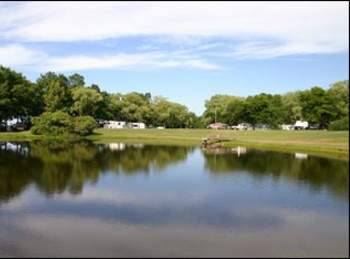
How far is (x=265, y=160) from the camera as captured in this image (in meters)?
43.5

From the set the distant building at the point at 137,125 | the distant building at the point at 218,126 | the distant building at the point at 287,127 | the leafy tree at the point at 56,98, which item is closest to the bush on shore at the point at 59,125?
the leafy tree at the point at 56,98

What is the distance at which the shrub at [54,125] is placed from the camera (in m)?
87.1

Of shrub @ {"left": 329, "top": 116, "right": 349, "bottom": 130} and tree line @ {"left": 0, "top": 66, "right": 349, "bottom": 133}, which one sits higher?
tree line @ {"left": 0, "top": 66, "right": 349, "bottom": 133}

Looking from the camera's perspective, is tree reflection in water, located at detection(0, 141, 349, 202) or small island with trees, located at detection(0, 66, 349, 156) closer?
tree reflection in water, located at detection(0, 141, 349, 202)

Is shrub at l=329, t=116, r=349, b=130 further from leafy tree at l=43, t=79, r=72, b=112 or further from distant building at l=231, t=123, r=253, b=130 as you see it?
distant building at l=231, t=123, r=253, b=130

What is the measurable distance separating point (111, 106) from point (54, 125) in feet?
126

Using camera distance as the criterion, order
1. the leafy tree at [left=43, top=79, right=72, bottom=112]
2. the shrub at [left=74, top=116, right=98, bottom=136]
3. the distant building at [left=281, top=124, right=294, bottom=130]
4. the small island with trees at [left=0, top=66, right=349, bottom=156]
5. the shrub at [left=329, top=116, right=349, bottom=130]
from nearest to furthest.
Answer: the shrub at [left=329, top=116, right=349, bottom=130] → the small island with trees at [left=0, top=66, right=349, bottom=156] → the shrub at [left=74, top=116, right=98, bottom=136] → the leafy tree at [left=43, top=79, right=72, bottom=112] → the distant building at [left=281, top=124, right=294, bottom=130]

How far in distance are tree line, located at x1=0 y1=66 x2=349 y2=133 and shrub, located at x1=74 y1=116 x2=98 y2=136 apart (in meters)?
0.19

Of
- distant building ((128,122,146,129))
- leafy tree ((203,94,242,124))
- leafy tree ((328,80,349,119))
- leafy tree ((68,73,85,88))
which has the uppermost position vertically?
leafy tree ((68,73,85,88))

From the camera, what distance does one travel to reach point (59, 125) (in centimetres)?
8881

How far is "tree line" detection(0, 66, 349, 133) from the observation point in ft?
311

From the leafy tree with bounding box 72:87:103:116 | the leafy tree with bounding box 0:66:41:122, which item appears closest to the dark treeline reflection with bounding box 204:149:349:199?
the leafy tree with bounding box 0:66:41:122

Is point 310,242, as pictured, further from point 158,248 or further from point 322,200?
point 322,200

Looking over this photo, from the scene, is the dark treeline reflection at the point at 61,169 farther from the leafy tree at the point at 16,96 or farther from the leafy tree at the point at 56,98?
the leafy tree at the point at 56,98
